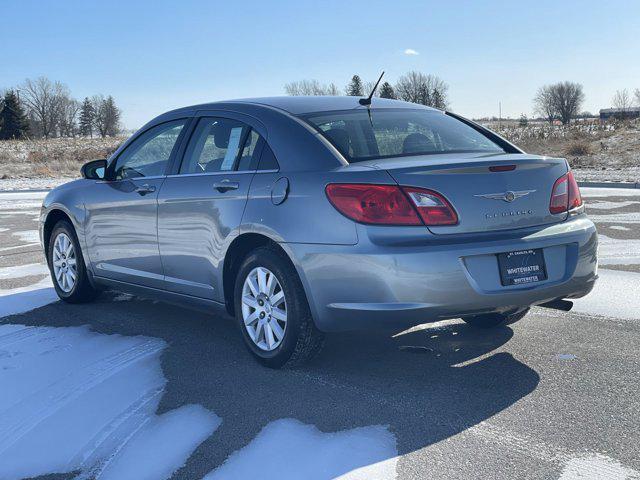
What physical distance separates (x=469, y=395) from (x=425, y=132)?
1770 millimetres

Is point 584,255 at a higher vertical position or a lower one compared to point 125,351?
higher

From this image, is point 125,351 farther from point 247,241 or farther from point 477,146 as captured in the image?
point 477,146

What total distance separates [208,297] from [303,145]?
1.27 m

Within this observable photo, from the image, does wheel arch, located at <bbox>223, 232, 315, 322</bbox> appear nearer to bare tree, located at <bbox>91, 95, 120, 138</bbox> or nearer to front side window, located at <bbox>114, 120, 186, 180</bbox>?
front side window, located at <bbox>114, 120, 186, 180</bbox>

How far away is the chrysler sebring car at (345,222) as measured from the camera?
4.05 m

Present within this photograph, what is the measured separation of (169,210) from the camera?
538cm

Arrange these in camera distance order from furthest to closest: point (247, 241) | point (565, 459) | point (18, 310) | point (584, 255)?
point (18, 310) → point (247, 241) → point (584, 255) → point (565, 459)

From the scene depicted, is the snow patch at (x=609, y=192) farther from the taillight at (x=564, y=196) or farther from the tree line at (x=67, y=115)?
the tree line at (x=67, y=115)

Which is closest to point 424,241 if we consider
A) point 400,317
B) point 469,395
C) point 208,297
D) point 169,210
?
point 400,317

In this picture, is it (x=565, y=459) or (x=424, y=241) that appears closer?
(x=565, y=459)

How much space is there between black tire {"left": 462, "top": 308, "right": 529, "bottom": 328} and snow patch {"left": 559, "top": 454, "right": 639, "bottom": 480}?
2.15 metres

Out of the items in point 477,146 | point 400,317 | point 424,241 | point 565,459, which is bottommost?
point 565,459

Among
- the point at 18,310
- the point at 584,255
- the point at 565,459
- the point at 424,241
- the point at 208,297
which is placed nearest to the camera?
the point at 565,459

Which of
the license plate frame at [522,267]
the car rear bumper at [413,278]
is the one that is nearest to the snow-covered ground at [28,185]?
the car rear bumper at [413,278]
